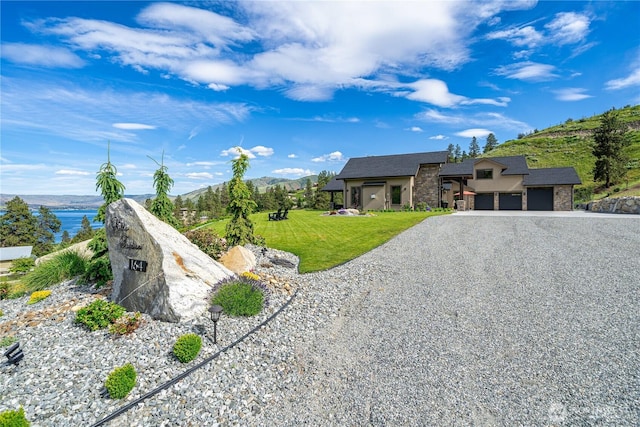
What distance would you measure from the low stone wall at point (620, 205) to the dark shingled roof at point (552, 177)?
4694mm

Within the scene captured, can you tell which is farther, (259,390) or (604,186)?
(604,186)

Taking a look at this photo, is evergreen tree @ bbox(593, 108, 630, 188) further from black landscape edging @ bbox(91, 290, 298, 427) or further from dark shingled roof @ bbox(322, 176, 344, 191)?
black landscape edging @ bbox(91, 290, 298, 427)

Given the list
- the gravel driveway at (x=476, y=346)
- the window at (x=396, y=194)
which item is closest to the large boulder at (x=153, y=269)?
the gravel driveway at (x=476, y=346)

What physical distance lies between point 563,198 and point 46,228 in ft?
203

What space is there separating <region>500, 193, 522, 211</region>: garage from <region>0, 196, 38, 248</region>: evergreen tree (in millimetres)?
53413

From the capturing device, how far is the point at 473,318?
245 inches

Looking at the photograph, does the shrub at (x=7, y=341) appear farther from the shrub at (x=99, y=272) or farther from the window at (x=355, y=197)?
the window at (x=355, y=197)

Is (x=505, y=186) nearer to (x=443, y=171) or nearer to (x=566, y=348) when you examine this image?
(x=443, y=171)

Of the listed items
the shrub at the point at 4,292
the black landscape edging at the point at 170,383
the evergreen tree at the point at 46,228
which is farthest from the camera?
the evergreen tree at the point at 46,228

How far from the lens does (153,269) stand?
604cm

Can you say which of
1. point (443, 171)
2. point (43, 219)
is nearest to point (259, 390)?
point (443, 171)

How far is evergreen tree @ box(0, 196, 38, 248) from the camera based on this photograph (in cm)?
3238

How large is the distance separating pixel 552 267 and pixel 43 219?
2089 inches

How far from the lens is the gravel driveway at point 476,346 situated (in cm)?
383
